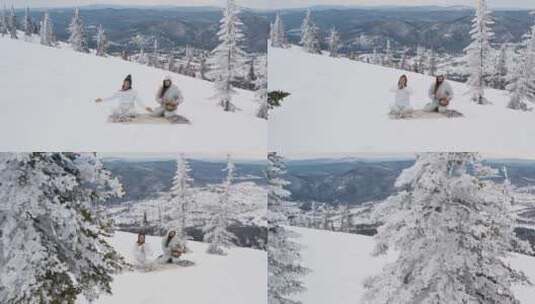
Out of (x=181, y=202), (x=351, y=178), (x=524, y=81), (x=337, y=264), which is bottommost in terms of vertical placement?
(x=337, y=264)

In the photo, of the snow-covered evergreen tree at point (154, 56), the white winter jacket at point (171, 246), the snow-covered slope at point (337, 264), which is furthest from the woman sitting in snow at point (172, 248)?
the snow-covered evergreen tree at point (154, 56)

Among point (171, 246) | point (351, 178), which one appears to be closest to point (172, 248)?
point (171, 246)

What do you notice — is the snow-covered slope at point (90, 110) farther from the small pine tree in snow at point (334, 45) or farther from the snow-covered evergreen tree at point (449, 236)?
the snow-covered evergreen tree at point (449, 236)

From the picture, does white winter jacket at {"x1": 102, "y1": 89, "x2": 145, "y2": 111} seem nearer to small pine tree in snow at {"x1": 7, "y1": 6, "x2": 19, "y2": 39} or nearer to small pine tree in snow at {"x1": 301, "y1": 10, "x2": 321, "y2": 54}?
small pine tree in snow at {"x1": 7, "y1": 6, "x2": 19, "y2": 39}

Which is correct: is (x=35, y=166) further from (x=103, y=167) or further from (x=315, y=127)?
(x=315, y=127)

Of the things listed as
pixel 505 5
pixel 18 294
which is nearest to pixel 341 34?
pixel 505 5

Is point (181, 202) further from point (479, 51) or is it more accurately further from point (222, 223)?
point (479, 51)
